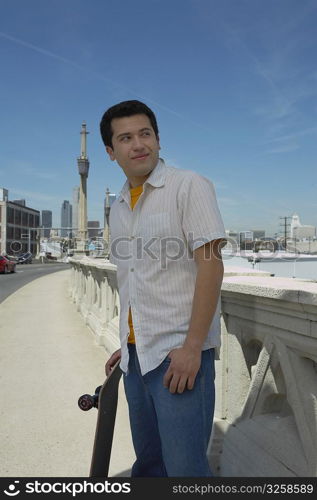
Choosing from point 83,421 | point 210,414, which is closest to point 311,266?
point 83,421

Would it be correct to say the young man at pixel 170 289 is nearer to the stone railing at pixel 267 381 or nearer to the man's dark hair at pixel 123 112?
the man's dark hair at pixel 123 112

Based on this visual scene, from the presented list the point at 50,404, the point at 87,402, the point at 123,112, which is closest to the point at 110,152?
the point at 123,112

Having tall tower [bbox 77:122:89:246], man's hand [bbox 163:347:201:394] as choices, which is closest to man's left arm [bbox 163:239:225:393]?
man's hand [bbox 163:347:201:394]

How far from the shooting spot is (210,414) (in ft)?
5.78

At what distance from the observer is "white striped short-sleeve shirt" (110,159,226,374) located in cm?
168

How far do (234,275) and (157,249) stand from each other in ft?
4.44

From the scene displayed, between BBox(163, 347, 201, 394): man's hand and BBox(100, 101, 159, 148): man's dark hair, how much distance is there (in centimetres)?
99

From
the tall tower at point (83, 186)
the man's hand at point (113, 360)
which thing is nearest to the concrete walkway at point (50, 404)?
the man's hand at point (113, 360)

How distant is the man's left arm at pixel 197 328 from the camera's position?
63.5 inches

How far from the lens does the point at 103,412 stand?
210 centimetres

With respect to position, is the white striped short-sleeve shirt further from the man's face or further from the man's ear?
the man's ear

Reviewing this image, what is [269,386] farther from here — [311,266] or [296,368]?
[311,266]

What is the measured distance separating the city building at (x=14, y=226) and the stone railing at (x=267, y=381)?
265ft

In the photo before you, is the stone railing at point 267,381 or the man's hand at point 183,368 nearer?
the man's hand at point 183,368
